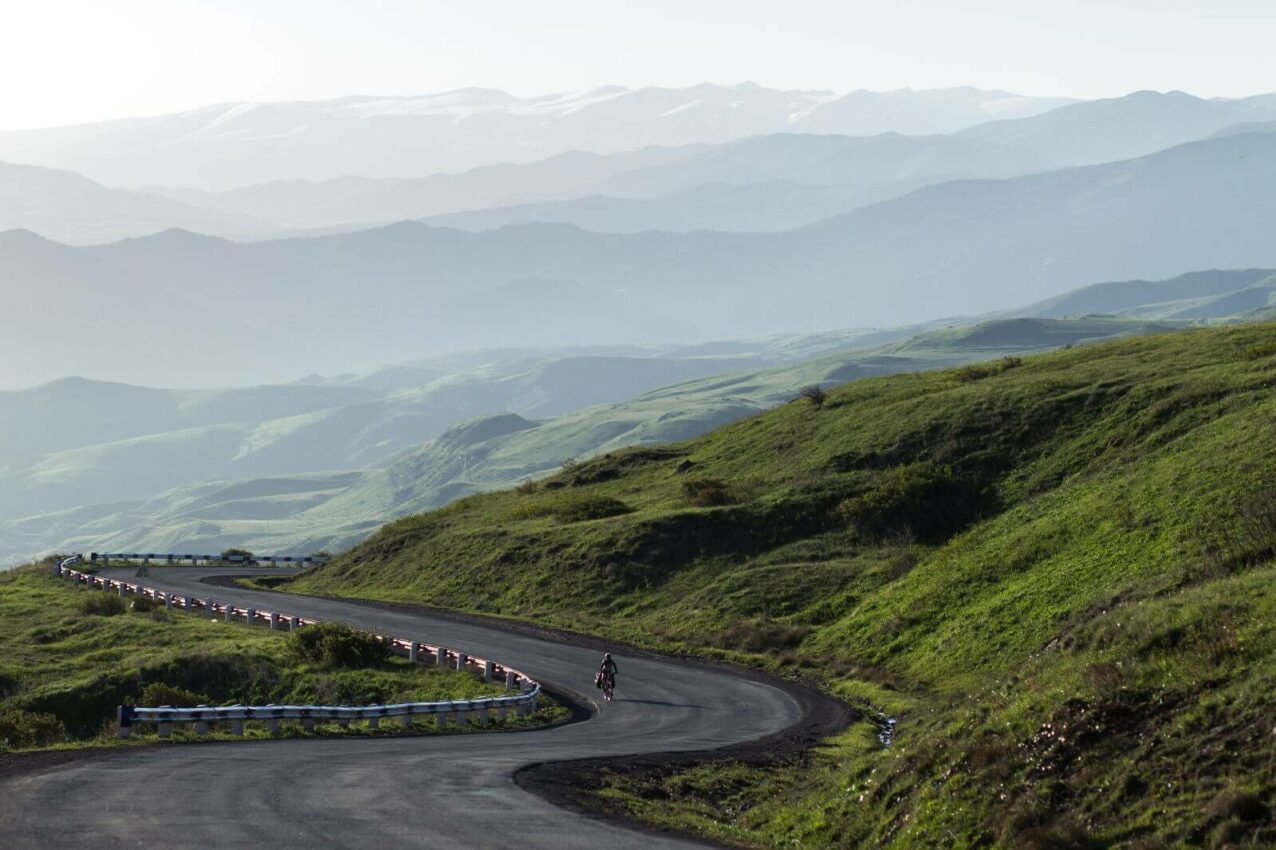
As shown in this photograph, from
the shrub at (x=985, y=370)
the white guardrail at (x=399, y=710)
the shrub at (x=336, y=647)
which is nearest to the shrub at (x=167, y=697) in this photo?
the shrub at (x=336, y=647)

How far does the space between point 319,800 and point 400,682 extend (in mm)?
24063

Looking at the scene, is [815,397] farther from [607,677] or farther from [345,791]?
[345,791]

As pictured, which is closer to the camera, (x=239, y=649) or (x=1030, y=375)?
(x=239, y=649)

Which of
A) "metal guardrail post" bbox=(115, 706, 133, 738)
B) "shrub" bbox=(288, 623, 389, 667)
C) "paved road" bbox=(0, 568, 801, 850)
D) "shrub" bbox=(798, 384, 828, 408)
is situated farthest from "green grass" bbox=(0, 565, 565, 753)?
"shrub" bbox=(798, 384, 828, 408)

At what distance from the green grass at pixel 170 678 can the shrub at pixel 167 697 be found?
65mm

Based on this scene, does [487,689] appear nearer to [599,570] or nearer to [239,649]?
[239,649]

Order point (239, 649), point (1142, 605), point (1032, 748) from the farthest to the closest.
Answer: point (239, 649), point (1142, 605), point (1032, 748)

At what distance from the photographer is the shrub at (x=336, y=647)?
52.8m

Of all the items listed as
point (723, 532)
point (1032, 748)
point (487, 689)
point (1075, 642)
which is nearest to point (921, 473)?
point (723, 532)

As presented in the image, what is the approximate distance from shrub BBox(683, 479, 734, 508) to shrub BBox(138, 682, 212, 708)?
3386 centimetres

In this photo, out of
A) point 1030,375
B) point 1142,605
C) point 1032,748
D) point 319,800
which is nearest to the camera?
point 1032,748

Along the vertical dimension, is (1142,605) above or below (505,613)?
above

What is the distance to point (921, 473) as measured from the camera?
7112cm

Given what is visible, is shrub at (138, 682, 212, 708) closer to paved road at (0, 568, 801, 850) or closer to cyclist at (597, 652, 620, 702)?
paved road at (0, 568, 801, 850)
